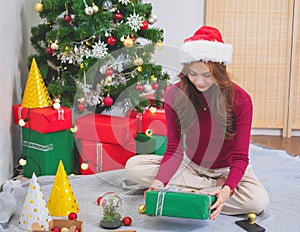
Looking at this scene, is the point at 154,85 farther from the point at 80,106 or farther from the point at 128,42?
the point at 80,106

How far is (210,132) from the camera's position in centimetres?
235

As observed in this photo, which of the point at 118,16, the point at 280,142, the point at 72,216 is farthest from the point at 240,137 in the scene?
the point at 280,142

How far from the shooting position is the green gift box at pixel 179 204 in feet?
6.95

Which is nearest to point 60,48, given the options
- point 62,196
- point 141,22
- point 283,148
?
point 141,22

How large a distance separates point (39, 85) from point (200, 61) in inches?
37.7

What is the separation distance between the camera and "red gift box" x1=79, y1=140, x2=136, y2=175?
2875mm

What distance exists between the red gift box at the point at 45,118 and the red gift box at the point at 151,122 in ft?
1.12

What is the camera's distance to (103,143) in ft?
9.43

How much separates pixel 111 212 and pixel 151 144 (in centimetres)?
73

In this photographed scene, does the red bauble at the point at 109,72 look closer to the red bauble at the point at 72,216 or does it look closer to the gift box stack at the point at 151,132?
the gift box stack at the point at 151,132

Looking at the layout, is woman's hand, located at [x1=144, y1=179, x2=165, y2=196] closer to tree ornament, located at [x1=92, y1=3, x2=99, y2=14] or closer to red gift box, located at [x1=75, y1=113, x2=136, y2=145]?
red gift box, located at [x1=75, y1=113, x2=136, y2=145]

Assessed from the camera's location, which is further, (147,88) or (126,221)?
(147,88)

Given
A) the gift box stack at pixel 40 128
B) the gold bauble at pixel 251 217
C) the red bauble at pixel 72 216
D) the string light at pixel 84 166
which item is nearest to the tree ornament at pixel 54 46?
the gift box stack at pixel 40 128

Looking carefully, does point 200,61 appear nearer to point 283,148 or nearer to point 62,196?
point 62,196
